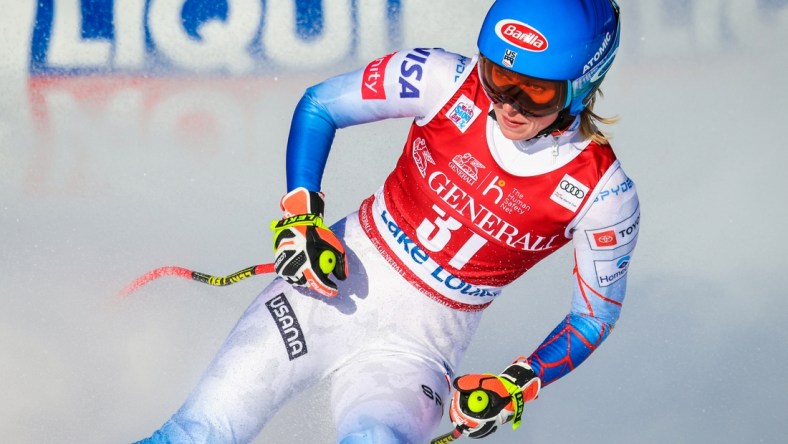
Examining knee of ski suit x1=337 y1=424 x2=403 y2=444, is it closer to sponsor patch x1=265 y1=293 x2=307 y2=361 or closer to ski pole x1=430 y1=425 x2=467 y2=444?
ski pole x1=430 y1=425 x2=467 y2=444

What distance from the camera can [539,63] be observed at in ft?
13.7

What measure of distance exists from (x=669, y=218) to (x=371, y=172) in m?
1.82

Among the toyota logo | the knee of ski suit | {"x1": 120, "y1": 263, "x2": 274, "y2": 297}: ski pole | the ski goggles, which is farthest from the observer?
{"x1": 120, "y1": 263, "x2": 274, "y2": 297}: ski pole

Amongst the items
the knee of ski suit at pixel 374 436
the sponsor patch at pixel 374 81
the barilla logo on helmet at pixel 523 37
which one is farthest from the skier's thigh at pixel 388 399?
the barilla logo on helmet at pixel 523 37

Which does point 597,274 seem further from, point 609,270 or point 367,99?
point 367,99

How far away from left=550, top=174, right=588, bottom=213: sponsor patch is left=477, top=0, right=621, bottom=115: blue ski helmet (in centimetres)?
30

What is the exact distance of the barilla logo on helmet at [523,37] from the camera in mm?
4148

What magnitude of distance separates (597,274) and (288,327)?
1.08 meters

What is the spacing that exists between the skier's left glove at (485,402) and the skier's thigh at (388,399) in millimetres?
135

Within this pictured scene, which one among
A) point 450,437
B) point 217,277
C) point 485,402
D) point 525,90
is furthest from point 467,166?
point 217,277

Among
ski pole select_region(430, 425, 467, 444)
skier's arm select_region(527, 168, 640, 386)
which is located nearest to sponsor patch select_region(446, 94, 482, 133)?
skier's arm select_region(527, 168, 640, 386)

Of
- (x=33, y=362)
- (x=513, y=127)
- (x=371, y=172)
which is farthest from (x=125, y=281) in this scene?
(x=513, y=127)

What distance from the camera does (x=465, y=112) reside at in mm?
4523

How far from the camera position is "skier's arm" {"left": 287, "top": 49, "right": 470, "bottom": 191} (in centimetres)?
455
